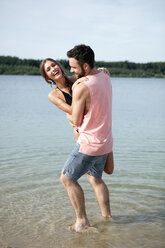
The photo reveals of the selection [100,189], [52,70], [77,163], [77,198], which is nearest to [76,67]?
[52,70]

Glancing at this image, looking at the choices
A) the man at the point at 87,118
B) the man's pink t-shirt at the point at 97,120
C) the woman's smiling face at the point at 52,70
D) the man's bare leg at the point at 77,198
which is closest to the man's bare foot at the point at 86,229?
the man's bare leg at the point at 77,198

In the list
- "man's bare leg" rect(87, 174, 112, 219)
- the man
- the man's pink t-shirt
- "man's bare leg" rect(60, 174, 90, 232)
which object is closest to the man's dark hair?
the man

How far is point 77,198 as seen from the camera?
4012 millimetres

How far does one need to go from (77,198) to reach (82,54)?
1642 millimetres

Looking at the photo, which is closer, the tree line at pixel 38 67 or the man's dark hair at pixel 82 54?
the man's dark hair at pixel 82 54

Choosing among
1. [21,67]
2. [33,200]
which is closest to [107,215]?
[33,200]

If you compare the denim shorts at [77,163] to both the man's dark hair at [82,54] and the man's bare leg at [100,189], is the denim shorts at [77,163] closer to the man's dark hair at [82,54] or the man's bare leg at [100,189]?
the man's bare leg at [100,189]

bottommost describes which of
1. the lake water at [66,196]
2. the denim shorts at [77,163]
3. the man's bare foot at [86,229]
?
the lake water at [66,196]

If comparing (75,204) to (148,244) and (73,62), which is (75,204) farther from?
(73,62)

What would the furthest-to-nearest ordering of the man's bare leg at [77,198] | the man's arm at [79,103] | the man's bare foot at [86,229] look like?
the man's bare foot at [86,229] → the man's bare leg at [77,198] → the man's arm at [79,103]

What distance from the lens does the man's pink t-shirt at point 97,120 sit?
144 inches

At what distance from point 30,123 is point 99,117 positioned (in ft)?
33.0

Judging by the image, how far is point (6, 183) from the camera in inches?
241

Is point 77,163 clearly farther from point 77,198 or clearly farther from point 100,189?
point 100,189
